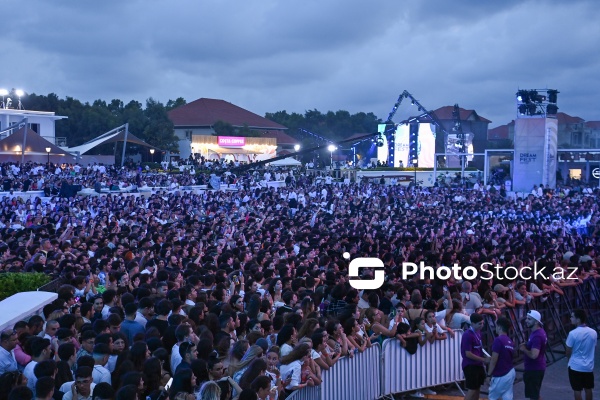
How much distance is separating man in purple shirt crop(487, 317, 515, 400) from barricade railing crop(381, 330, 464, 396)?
116cm

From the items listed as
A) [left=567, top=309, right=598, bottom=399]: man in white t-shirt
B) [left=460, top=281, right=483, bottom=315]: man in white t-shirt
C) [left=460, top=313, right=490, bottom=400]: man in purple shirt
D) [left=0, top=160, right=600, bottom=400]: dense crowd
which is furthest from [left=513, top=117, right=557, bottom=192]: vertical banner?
[left=460, top=313, right=490, bottom=400]: man in purple shirt

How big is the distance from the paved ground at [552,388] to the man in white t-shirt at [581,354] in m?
1.09

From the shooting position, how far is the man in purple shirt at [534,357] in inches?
362

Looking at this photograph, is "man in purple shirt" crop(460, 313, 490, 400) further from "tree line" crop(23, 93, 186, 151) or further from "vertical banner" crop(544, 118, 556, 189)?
"tree line" crop(23, 93, 186, 151)

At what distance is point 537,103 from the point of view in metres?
40.8

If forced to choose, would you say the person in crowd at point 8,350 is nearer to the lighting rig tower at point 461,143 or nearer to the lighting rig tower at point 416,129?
the lighting rig tower at point 461,143

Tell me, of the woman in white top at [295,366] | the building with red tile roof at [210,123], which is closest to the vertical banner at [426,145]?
the building with red tile roof at [210,123]

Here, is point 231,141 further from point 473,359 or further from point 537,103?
point 473,359

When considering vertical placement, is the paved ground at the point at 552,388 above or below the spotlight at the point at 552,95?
below

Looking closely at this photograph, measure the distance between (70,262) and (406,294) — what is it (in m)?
5.65

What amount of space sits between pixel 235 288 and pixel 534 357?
430 cm

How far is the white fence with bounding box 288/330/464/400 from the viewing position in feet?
26.1

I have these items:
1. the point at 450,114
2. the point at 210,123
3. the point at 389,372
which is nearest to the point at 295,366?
the point at 389,372

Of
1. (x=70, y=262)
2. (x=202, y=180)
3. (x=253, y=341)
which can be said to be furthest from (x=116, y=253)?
(x=202, y=180)
